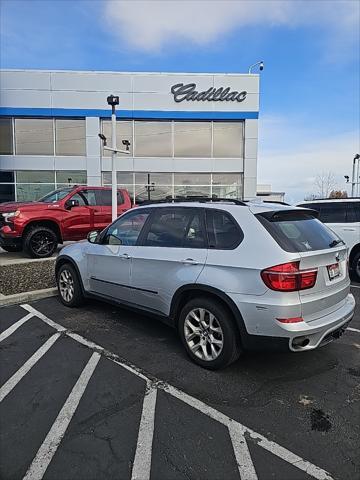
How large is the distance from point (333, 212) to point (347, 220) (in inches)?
15.3

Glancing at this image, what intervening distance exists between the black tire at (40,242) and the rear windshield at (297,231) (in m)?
7.54

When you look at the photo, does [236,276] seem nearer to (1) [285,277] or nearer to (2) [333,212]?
(1) [285,277]

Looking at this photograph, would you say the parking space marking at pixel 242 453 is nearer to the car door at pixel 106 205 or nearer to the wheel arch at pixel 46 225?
the wheel arch at pixel 46 225

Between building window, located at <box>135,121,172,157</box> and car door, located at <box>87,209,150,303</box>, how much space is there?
56.3ft

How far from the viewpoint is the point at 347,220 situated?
834 cm

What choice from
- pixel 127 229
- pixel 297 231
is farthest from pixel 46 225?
pixel 297 231

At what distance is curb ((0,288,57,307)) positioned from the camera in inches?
237

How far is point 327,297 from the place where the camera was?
3510 millimetres

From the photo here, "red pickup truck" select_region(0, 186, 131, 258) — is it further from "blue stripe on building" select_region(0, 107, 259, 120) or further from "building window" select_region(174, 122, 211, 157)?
"blue stripe on building" select_region(0, 107, 259, 120)

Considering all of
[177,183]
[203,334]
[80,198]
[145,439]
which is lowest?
[145,439]

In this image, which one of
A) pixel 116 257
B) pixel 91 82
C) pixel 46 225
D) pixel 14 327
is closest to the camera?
pixel 116 257

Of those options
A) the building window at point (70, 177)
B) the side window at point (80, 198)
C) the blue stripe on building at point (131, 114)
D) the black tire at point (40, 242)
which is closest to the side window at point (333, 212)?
the side window at point (80, 198)

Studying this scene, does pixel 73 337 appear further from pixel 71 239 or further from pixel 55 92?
pixel 55 92

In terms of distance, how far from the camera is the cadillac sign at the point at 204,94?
21328 mm
